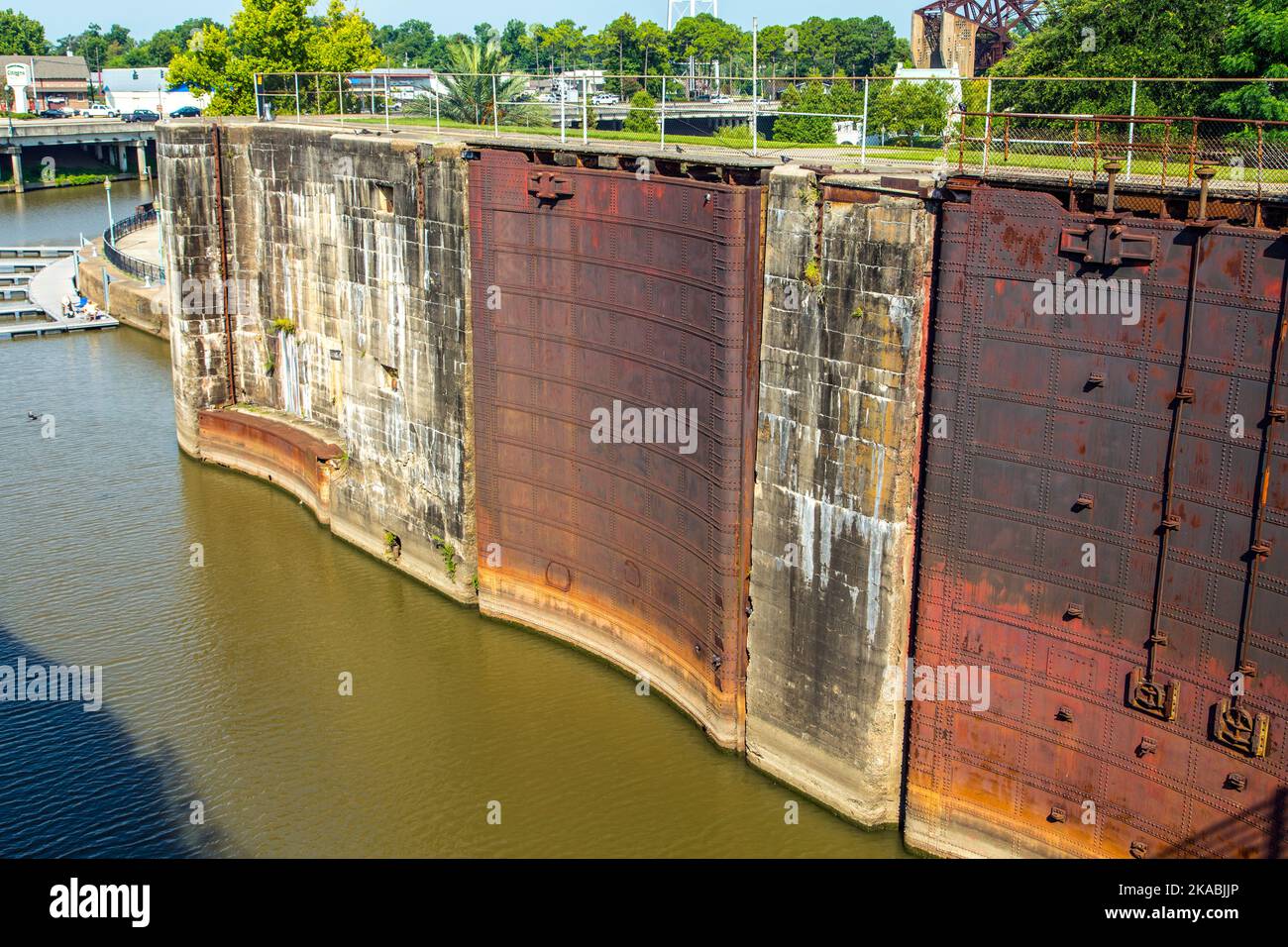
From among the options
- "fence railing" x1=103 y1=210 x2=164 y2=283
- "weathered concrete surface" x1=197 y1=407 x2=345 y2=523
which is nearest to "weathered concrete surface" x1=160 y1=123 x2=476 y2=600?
"weathered concrete surface" x1=197 y1=407 x2=345 y2=523

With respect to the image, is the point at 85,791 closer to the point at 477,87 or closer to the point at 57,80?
the point at 477,87

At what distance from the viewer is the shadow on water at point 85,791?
65.7 ft

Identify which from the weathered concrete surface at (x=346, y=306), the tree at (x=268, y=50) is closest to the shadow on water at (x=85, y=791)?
→ the weathered concrete surface at (x=346, y=306)

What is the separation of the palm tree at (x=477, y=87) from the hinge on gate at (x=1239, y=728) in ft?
73.9

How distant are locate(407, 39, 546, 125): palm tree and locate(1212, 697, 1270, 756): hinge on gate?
22.5m

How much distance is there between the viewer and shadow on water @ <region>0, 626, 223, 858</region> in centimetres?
2002

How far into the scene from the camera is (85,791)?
69.6 feet

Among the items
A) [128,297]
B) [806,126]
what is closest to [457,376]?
[806,126]

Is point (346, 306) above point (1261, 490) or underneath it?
underneath

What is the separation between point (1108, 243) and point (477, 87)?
2163 centimetres

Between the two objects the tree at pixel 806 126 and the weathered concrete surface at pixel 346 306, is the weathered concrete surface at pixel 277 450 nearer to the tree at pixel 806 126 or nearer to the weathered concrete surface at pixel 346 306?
the weathered concrete surface at pixel 346 306

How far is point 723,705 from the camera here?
21719mm
